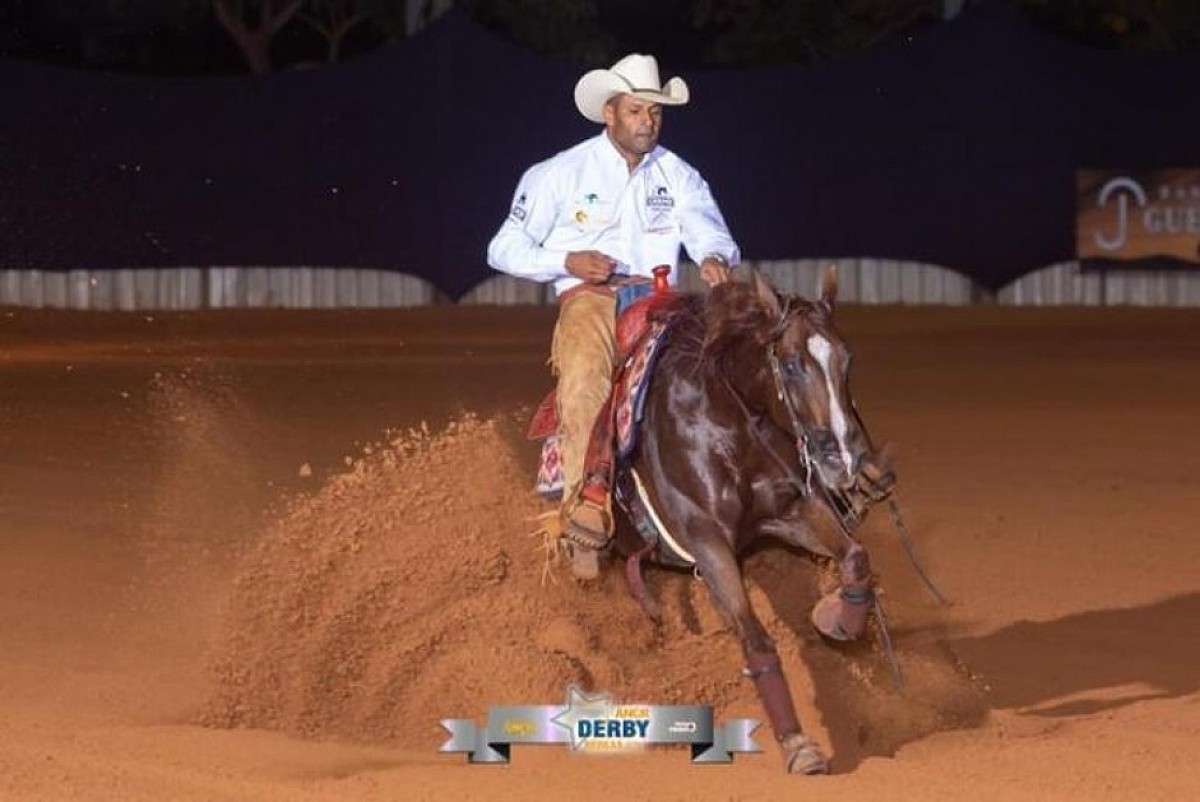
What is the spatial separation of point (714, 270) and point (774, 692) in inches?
59.0

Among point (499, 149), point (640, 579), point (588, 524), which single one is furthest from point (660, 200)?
point (499, 149)

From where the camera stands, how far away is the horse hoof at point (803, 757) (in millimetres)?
6484

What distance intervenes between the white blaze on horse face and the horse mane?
0.50 ft

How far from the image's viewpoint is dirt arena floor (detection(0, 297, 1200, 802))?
6.62 m

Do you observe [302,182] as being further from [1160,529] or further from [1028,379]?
[1160,529]

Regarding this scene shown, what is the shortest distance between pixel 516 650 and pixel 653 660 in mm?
478

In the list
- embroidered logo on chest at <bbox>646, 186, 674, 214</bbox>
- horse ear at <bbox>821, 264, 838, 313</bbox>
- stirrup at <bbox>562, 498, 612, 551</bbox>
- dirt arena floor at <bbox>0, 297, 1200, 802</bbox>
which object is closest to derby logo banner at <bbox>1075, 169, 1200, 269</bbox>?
dirt arena floor at <bbox>0, 297, 1200, 802</bbox>

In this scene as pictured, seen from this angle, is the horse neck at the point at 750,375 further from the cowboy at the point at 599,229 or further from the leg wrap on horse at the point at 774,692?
the leg wrap on horse at the point at 774,692

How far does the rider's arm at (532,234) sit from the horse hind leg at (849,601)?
1.44 meters

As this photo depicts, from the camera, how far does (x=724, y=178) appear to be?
2608cm

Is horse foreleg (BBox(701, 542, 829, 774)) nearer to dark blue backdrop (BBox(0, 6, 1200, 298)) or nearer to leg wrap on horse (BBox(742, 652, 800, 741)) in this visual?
leg wrap on horse (BBox(742, 652, 800, 741))

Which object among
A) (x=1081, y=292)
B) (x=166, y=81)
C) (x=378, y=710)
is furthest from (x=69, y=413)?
(x=1081, y=292)

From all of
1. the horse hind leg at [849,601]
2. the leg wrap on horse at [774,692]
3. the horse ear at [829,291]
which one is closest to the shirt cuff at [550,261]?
the horse ear at [829,291]

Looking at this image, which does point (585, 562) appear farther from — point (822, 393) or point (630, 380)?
point (822, 393)
